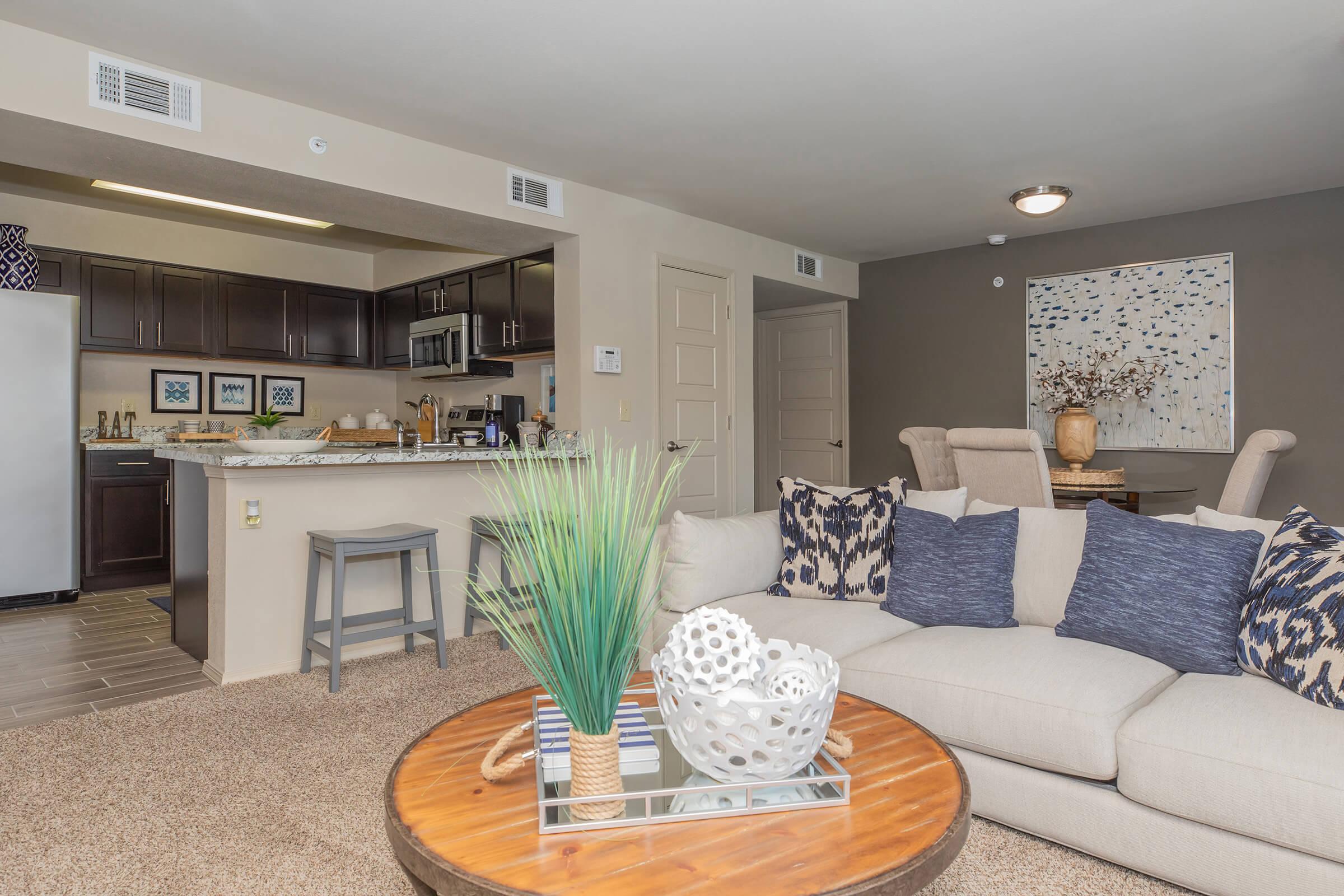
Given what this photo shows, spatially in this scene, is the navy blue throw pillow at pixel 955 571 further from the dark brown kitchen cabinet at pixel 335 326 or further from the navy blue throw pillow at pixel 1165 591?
the dark brown kitchen cabinet at pixel 335 326

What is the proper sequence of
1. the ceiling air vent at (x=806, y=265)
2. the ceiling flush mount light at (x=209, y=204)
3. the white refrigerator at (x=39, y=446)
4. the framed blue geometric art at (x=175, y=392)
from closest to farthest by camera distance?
the ceiling flush mount light at (x=209, y=204) → the white refrigerator at (x=39, y=446) → the framed blue geometric art at (x=175, y=392) → the ceiling air vent at (x=806, y=265)

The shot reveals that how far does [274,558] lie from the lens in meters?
3.36

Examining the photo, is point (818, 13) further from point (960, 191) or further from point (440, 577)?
point (440, 577)

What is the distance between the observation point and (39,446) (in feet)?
14.4

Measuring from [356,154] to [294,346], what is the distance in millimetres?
3025

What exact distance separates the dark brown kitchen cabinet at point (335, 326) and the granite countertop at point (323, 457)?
7.86 feet

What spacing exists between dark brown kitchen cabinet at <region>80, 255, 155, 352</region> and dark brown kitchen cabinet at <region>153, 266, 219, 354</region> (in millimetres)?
50

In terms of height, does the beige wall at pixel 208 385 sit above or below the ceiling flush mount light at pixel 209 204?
below

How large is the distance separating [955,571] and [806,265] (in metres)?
3.91

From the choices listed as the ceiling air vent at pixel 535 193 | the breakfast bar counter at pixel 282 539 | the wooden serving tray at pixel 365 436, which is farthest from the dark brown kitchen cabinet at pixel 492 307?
the breakfast bar counter at pixel 282 539

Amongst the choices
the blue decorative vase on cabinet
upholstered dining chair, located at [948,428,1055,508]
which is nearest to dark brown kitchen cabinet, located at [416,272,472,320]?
the blue decorative vase on cabinet

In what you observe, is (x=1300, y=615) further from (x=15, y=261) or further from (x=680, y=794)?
(x=15, y=261)

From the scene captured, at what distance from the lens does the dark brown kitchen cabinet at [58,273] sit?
16.5 feet

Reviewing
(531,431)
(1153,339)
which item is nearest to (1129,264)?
(1153,339)
